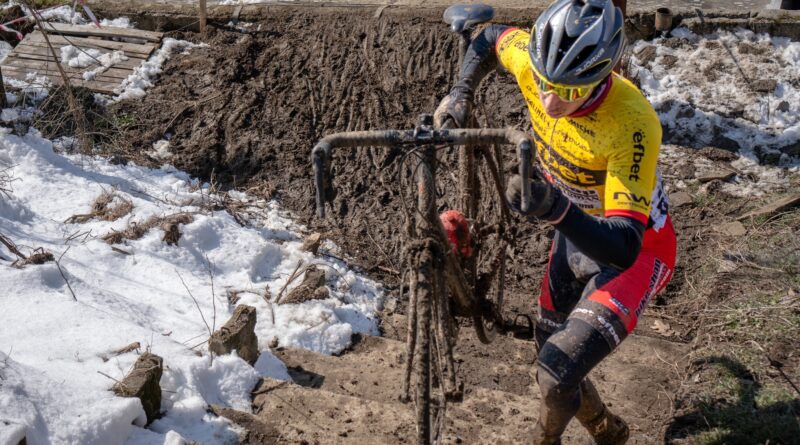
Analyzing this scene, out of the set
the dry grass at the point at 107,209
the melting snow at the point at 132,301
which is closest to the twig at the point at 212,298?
the melting snow at the point at 132,301

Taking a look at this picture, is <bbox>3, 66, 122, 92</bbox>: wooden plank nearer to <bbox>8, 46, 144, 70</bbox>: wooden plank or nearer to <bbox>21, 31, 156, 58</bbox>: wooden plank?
<bbox>8, 46, 144, 70</bbox>: wooden plank

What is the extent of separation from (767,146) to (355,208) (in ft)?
11.6

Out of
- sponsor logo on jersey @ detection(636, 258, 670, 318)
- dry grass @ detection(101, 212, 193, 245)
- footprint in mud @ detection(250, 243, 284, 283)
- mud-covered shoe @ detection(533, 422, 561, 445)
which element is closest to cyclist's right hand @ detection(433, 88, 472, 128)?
sponsor logo on jersey @ detection(636, 258, 670, 318)

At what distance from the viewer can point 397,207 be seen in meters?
6.74

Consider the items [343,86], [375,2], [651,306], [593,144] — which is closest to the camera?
[593,144]

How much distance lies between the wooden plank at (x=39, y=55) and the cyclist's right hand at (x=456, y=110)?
17.0 feet

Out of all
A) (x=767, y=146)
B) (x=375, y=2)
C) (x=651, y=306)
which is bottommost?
(x=651, y=306)

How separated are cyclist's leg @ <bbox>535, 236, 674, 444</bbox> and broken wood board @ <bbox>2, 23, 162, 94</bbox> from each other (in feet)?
18.9

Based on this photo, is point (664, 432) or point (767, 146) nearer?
point (664, 432)

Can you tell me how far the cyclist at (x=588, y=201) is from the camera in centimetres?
327

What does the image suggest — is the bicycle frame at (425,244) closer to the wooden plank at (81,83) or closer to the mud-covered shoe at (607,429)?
the mud-covered shoe at (607,429)

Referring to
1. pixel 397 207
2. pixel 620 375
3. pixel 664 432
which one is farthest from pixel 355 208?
pixel 664 432

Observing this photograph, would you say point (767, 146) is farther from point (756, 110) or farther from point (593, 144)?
point (593, 144)

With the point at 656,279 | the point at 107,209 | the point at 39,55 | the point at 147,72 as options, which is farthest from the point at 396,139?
the point at 39,55
